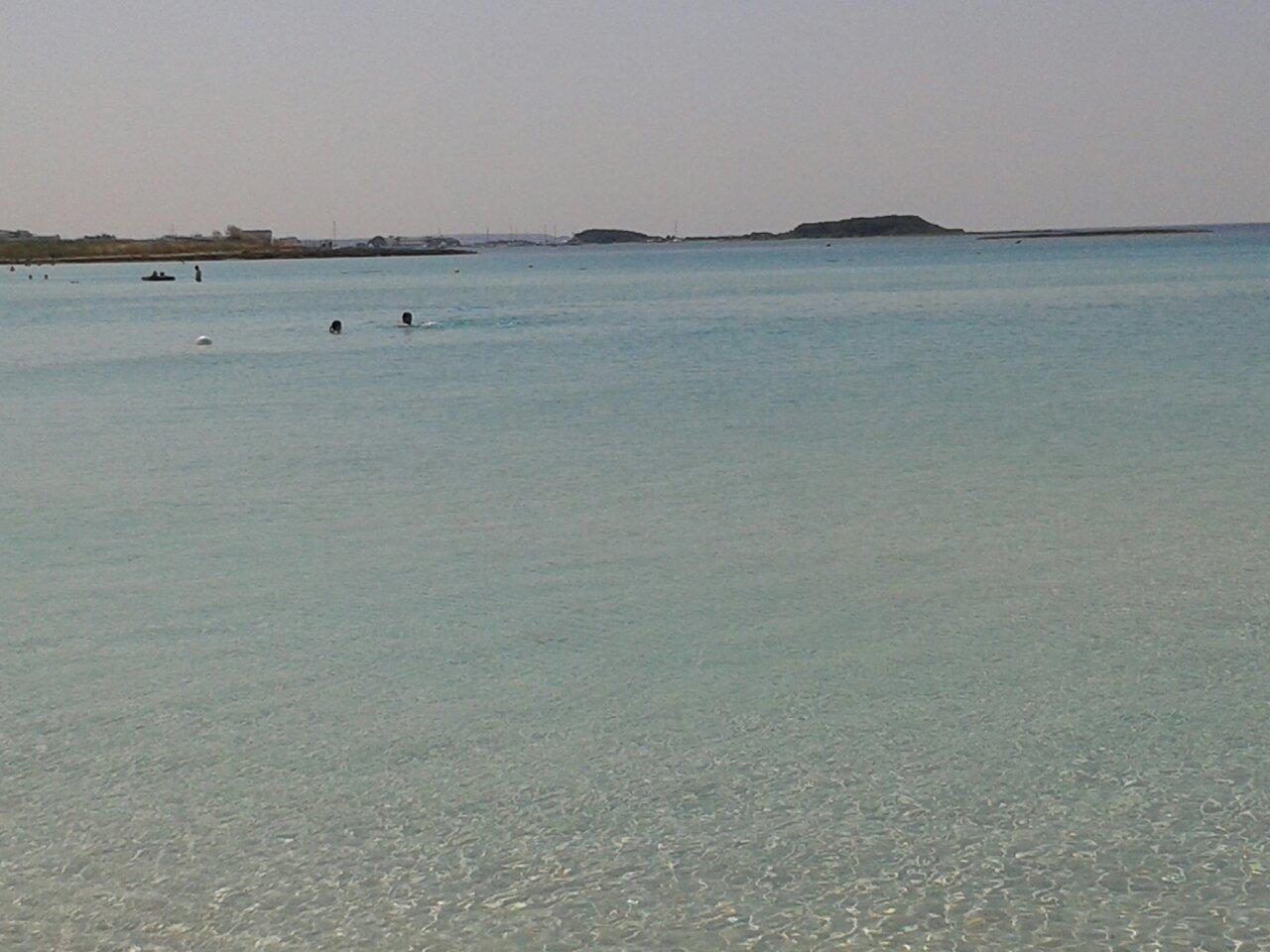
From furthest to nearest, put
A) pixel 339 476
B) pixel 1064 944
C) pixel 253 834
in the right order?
pixel 339 476 → pixel 253 834 → pixel 1064 944

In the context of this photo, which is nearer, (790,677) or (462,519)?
(790,677)

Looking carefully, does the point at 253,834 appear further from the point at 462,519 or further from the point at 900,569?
the point at 462,519

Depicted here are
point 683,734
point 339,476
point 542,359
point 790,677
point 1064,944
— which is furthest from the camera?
point 542,359

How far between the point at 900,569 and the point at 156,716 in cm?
586

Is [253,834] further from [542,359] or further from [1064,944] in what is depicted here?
[542,359]

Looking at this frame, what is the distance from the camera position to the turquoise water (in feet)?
19.9

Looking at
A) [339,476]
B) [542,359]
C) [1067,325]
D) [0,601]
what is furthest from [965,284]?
[0,601]

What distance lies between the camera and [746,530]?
42.2ft

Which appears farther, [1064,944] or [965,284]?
[965,284]

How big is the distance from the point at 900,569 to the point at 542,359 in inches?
889

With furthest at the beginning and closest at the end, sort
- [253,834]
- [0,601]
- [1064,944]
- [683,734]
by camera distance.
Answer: [0,601]
[683,734]
[253,834]
[1064,944]

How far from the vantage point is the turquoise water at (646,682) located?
6062 millimetres

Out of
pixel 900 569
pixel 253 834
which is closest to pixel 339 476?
pixel 900 569

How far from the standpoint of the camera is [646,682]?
8.80 meters
